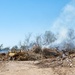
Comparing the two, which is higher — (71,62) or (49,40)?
(49,40)

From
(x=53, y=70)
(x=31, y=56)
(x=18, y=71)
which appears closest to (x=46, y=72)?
(x=53, y=70)

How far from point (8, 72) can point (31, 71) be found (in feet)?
4.78

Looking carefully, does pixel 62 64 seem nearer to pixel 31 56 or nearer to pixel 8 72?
pixel 8 72

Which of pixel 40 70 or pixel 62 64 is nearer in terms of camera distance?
pixel 40 70

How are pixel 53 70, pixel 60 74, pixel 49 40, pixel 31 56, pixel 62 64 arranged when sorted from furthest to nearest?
pixel 49 40
pixel 31 56
pixel 62 64
pixel 53 70
pixel 60 74

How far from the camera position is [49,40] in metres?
63.1

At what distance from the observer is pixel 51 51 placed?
24547mm

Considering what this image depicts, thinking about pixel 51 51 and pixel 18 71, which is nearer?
pixel 18 71

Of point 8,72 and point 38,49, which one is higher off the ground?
point 38,49

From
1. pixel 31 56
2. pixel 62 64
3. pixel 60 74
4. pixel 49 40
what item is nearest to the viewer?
pixel 60 74

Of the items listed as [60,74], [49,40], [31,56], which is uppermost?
[49,40]

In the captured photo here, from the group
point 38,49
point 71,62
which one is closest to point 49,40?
point 38,49

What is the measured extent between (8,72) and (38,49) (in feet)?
39.1

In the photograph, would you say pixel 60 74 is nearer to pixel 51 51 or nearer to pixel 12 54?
pixel 12 54
